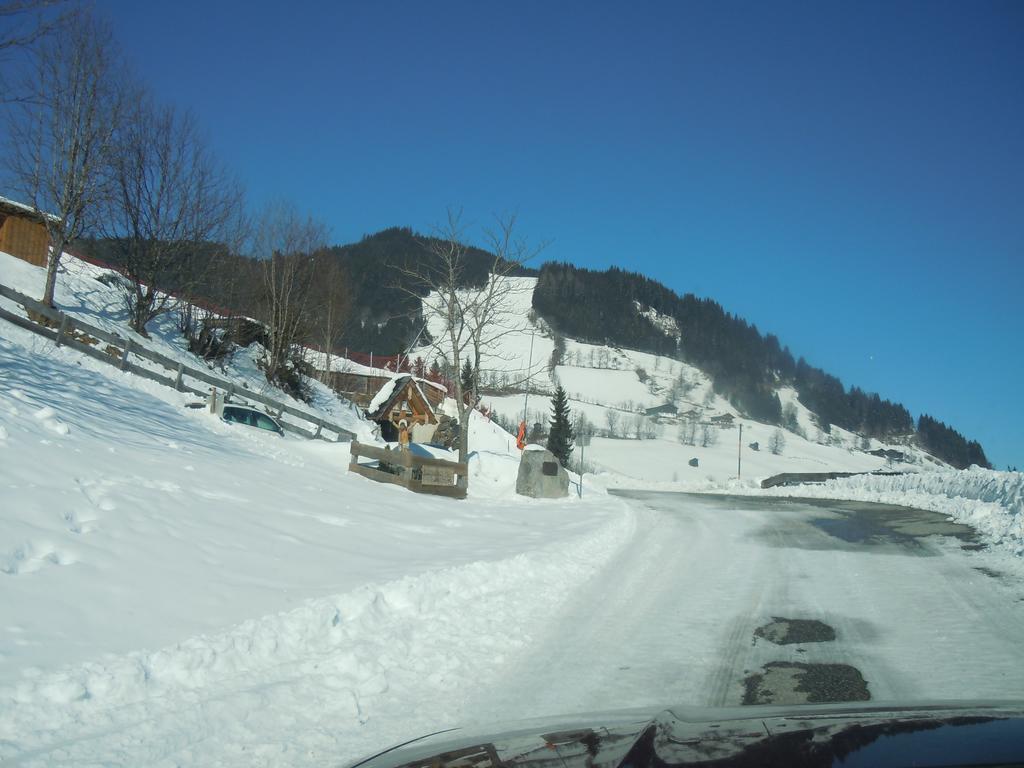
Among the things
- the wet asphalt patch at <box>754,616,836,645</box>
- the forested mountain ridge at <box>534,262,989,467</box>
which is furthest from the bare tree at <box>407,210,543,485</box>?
the forested mountain ridge at <box>534,262,989,467</box>

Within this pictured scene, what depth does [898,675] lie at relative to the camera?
5.52 meters

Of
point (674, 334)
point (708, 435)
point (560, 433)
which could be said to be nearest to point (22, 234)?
point (560, 433)

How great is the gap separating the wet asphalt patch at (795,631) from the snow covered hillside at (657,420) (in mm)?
41416

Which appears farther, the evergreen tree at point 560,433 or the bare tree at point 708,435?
the bare tree at point 708,435

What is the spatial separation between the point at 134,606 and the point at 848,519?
16747mm

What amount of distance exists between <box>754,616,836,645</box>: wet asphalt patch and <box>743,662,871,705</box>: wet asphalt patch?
78 cm

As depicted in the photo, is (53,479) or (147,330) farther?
(147,330)

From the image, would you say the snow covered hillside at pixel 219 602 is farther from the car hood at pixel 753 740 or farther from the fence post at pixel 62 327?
the fence post at pixel 62 327

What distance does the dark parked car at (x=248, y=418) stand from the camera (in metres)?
21.6

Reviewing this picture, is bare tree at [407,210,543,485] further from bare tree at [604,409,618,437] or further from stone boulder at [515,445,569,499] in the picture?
bare tree at [604,409,618,437]

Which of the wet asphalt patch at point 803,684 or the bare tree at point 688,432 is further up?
the bare tree at point 688,432

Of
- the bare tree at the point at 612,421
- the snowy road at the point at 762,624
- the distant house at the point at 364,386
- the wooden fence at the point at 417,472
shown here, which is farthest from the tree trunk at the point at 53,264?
the bare tree at the point at 612,421

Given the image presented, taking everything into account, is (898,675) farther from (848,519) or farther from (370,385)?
(370,385)

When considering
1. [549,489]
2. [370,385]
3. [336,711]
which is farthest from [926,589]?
[370,385]
